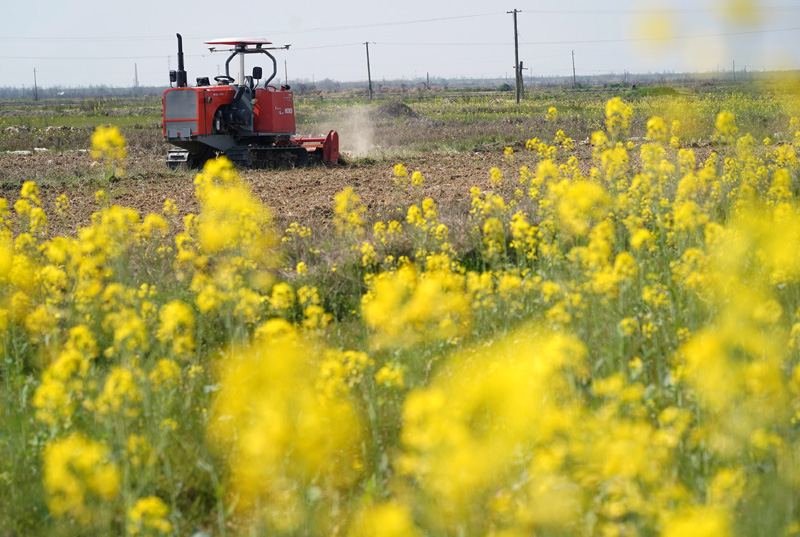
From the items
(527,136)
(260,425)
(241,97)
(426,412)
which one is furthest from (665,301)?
(527,136)

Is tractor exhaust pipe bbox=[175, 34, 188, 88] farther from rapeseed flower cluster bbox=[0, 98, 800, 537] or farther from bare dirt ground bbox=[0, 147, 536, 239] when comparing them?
rapeseed flower cluster bbox=[0, 98, 800, 537]

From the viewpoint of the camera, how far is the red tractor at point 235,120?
47.6 feet

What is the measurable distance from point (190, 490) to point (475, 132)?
22.0 metres

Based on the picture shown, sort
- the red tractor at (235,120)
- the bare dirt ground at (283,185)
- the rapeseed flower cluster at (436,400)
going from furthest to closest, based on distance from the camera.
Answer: the red tractor at (235,120) → the bare dirt ground at (283,185) → the rapeseed flower cluster at (436,400)

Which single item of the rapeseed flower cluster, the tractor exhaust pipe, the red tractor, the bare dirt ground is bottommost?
the rapeseed flower cluster

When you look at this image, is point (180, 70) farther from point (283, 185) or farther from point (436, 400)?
point (436, 400)

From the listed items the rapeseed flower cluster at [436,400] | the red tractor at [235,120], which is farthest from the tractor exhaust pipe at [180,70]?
the rapeseed flower cluster at [436,400]

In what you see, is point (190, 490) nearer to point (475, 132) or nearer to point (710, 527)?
point (710, 527)

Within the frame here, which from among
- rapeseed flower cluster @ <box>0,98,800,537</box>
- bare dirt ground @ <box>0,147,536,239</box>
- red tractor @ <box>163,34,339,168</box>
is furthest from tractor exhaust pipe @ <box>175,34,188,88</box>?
rapeseed flower cluster @ <box>0,98,800,537</box>

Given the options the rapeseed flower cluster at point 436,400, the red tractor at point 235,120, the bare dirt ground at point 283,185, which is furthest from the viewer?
the red tractor at point 235,120

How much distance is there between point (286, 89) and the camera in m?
16.2

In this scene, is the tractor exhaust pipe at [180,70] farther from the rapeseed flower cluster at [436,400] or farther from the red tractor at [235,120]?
the rapeseed flower cluster at [436,400]

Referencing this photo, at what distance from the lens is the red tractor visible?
14.5 meters

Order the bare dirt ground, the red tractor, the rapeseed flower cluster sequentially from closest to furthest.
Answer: the rapeseed flower cluster < the bare dirt ground < the red tractor
